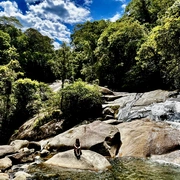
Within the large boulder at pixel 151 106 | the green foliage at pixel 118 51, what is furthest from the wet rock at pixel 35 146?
the green foliage at pixel 118 51

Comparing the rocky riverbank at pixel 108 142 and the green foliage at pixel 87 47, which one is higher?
the green foliage at pixel 87 47

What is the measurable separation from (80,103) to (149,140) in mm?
11362

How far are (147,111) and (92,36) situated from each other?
128 feet

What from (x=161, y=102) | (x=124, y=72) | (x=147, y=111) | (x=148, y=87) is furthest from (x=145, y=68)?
(x=147, y=111)

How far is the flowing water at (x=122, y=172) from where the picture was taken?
39.5 ft

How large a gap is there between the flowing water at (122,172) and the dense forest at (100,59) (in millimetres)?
14092

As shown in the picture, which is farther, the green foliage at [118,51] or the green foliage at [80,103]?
the green foliage at [118,51]

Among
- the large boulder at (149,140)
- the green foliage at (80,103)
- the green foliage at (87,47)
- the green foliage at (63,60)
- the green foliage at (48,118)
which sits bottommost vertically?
the large boulder at (149,140)

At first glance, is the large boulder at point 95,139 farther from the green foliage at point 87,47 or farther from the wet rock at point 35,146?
the green foliage at point 87,47

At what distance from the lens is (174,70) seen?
2955 cm

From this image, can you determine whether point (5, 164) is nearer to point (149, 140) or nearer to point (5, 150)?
point (5, 150)

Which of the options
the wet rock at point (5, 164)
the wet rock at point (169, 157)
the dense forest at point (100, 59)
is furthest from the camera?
the dense forest at point (100, 59)

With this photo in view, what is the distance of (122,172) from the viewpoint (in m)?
12.9

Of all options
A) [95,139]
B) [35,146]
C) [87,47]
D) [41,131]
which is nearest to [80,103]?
[41,131]
